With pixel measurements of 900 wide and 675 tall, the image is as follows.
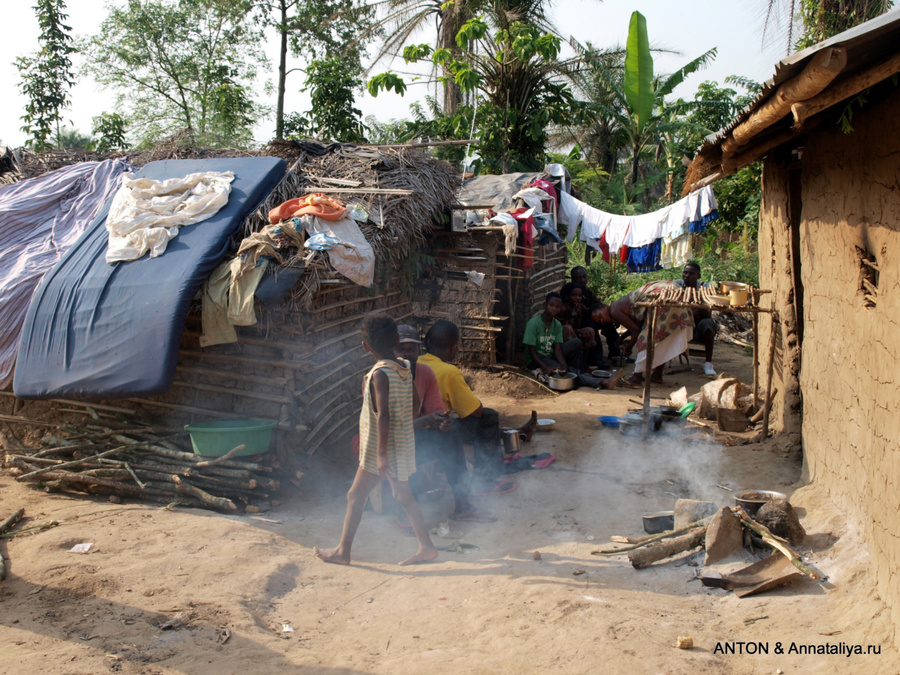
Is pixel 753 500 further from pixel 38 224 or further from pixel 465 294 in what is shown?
pixel 38 224

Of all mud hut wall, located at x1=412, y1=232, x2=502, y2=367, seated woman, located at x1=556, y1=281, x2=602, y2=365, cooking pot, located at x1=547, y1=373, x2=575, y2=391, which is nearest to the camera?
cooking pot, located at x1=547, y1=373, x2=575, y2=391

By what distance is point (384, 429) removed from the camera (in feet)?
12.9

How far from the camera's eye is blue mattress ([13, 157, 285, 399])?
5.24m

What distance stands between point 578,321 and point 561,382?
1541 mm

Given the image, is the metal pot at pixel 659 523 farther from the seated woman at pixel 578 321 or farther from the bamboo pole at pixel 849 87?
the seated woman at pixel 578 321

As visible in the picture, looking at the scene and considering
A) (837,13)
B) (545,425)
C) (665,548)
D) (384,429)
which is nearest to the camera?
(384,429)

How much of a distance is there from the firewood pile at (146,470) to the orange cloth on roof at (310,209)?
2123 mm

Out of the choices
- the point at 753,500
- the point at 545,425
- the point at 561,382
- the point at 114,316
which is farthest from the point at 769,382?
the point at 114,316

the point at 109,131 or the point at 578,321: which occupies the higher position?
the point at 109,131

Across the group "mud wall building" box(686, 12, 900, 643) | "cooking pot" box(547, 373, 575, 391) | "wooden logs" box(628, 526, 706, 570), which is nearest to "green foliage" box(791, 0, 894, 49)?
"mud wall building" box(686, 12, 900, 643)

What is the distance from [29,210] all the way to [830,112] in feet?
24.6

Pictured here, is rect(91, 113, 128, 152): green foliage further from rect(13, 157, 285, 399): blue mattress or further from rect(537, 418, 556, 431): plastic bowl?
rect(537, 418, 556, 431): plastic bowl

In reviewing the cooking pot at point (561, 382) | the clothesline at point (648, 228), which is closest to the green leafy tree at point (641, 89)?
the clothesline at point (648, 228)

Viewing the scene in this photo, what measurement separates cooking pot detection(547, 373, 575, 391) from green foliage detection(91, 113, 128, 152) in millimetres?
11395
